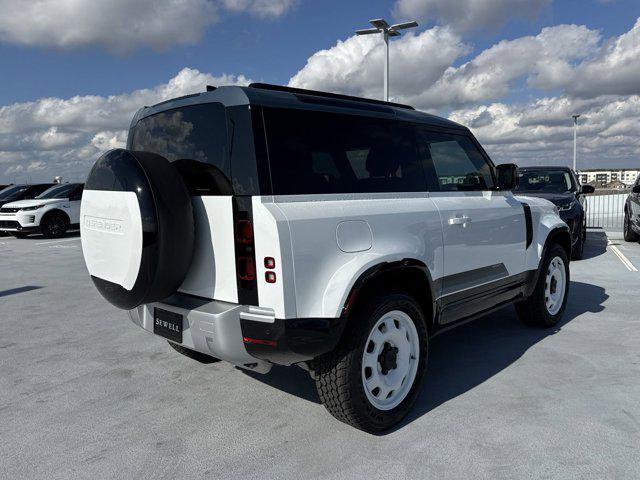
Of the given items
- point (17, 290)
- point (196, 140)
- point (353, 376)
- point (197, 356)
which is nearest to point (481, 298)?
point (353, 376)

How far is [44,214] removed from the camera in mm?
14594

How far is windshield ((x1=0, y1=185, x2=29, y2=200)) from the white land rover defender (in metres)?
15.4

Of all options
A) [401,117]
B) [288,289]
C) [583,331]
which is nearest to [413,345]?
[288,289]

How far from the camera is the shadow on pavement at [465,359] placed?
364 centimetres

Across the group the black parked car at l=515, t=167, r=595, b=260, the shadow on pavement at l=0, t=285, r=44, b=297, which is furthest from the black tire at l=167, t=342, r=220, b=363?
the black parked car at l=515, t=167, r=595, b=260

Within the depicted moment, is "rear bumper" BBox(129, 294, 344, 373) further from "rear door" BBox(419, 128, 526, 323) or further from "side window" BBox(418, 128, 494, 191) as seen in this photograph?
"side window" BBox(418, 128, 494, 191)

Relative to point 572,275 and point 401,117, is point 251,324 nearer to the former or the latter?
point 401,117

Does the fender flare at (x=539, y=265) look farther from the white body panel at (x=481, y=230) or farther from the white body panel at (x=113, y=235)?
the white body panel at (x=113, y=235)

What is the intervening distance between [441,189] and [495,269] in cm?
87

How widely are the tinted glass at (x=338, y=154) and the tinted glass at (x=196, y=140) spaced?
0.29 metres

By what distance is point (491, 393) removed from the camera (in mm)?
3590

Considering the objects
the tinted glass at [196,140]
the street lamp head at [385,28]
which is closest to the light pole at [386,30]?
the street lamp head at [385,28]

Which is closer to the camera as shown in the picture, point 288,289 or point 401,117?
point 288,289

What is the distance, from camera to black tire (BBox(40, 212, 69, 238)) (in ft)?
48.1
